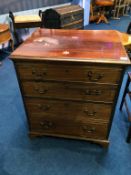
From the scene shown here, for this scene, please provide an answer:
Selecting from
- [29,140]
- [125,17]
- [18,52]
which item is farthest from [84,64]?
[125,17]

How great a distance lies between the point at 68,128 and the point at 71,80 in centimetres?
53

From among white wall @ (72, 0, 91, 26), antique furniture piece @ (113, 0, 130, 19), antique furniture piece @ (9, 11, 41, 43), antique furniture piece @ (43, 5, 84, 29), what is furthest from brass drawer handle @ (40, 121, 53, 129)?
antique furniture piece @ (113, 0, 130, 19)

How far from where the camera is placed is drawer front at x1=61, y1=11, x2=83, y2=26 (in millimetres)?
3541

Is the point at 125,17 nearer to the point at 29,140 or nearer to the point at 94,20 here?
the point at 94,20

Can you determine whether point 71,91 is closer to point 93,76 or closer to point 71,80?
point 71,80

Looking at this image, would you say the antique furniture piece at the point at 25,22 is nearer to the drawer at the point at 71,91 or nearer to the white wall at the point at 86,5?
the white wall at the point at 86,5

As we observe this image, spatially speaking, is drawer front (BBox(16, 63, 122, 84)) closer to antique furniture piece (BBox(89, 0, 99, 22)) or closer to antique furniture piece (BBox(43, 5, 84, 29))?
antique furniture piece (BBox(43, 5, 84, 29))

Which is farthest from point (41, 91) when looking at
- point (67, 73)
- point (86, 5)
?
point (86, 5)

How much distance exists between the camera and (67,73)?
44.8 inches

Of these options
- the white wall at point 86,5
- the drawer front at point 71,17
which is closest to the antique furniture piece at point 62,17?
the drawer front at point 71,17

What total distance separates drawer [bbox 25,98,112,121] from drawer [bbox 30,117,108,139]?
2.8 inches

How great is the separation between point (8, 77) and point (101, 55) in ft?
6.44

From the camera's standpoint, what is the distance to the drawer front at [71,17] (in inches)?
139

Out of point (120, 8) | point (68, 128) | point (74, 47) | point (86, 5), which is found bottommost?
point (68, 128)
